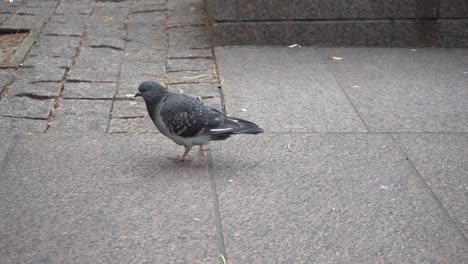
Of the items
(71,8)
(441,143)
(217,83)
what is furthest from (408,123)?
(71,8)

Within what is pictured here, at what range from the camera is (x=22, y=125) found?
5.47 meters

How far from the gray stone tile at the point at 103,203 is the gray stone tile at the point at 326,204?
0.78ft

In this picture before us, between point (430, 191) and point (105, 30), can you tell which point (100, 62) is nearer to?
point (105, 30)

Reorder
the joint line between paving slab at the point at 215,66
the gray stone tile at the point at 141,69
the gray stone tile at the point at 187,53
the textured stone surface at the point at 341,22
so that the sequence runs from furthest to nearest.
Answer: the textured stone surface at the point at 341,22 → the gray stone tile at the point at 187,53 → the gray stone tile at the point at 141,69 → the joint line between paving slab at the point at 215,66

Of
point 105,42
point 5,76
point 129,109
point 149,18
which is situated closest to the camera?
point 129,109

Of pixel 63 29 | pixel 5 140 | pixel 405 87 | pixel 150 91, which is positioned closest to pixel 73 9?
pixel 63 29

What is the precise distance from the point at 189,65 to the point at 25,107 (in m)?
1.92

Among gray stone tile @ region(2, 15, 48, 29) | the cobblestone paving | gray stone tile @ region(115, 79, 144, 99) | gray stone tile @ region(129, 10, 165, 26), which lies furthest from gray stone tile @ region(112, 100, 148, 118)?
gray stone tile @ region(2, 15, 48, 29)

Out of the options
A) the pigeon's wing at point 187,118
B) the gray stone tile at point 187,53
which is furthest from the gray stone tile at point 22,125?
the gray stone tile at point 187,53

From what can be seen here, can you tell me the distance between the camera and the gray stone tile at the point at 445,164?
438cm

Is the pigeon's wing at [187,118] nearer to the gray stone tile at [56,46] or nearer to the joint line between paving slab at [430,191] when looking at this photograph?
the joint line between paving slab at [430,191]

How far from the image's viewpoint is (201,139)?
486cm

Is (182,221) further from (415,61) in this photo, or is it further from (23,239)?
(415,61)

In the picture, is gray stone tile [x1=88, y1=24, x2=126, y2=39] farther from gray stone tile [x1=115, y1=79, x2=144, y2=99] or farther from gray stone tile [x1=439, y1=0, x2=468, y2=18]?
gray stone tile [x1=439, y1=0, x2=468, y2=18]
